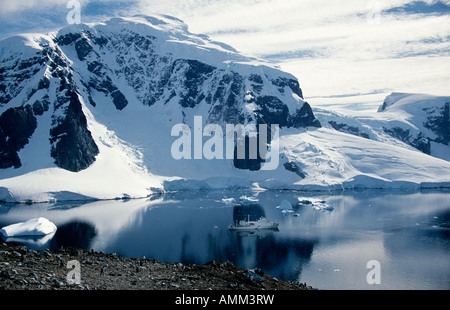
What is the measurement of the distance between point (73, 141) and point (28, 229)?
86639 millimetres

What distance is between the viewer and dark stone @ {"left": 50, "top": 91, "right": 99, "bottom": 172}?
154875mm

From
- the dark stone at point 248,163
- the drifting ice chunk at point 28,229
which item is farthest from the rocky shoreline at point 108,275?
the dark stone at point 248,163

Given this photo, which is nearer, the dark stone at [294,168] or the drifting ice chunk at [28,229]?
the drifting ice chunk at [28,229]

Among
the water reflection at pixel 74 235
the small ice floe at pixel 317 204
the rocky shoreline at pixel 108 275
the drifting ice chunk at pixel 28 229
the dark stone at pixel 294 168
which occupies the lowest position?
the small ice floe at pixel 317 204

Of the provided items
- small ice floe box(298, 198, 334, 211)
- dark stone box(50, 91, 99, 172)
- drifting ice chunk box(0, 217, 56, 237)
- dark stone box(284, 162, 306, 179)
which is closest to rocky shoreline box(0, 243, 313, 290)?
drifting ice chunk box(0, 217, 56, 237)

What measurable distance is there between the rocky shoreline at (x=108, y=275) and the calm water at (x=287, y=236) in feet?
61.2

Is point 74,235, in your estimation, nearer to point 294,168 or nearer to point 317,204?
point 317,204

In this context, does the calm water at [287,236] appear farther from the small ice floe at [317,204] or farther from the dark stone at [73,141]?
the dark stone at [73,141]

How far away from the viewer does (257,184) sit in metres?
176

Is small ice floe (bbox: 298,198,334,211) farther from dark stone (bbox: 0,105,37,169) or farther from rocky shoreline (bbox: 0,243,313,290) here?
dark stone (bbox: 0,105,37,169)

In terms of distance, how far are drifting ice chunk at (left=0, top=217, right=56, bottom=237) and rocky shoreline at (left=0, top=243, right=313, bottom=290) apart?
38.9m

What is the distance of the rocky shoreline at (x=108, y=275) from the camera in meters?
29.7

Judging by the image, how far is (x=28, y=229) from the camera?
256 ft

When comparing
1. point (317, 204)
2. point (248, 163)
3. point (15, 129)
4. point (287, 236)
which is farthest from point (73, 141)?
point (287, 236)
